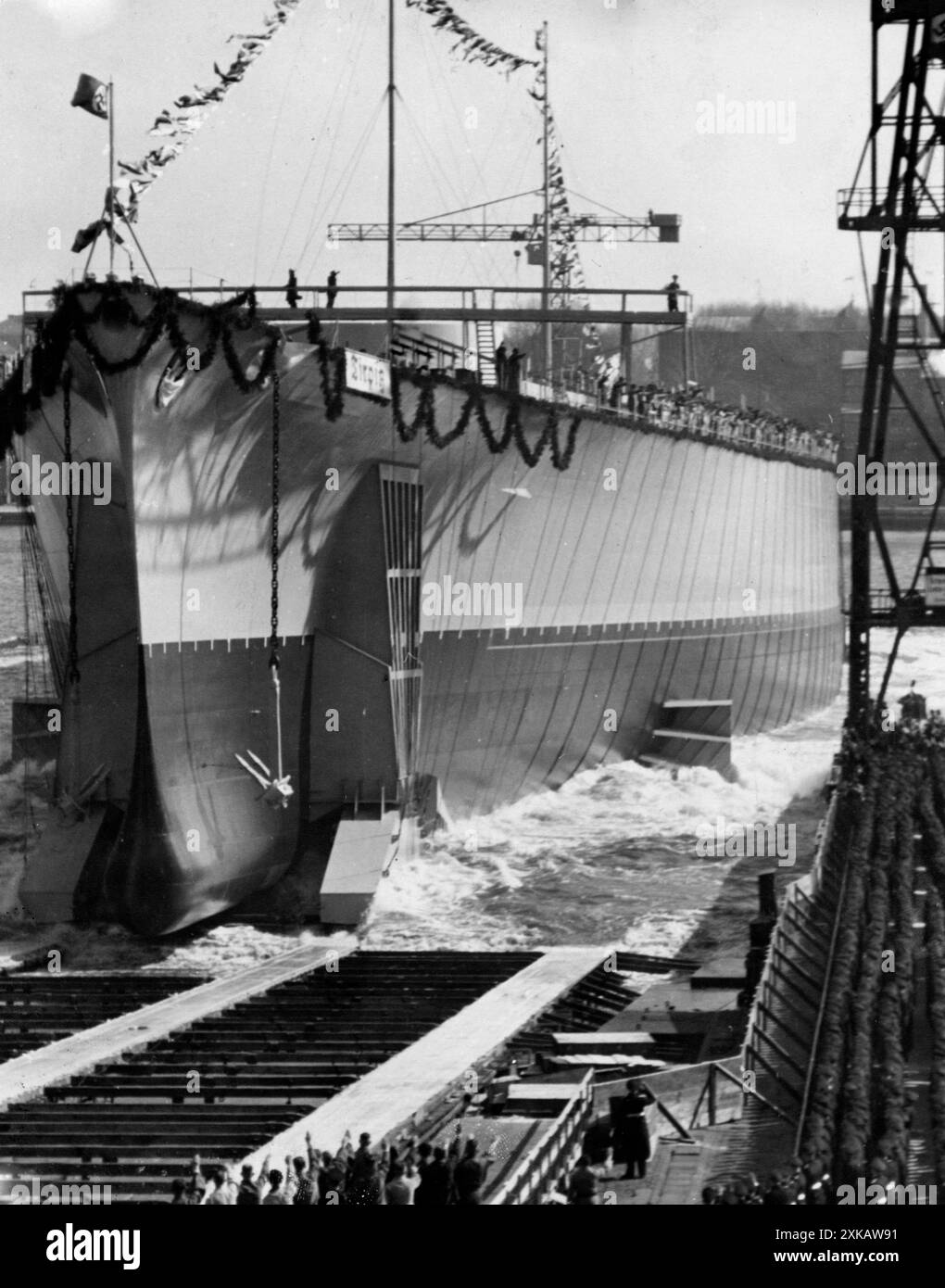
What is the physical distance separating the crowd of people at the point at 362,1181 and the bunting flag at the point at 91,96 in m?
13.0

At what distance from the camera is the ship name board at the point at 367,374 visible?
24328 mm

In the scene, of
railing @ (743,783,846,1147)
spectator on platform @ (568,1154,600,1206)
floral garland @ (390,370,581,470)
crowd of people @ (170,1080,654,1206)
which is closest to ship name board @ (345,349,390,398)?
floral garland @ (390,370,581,470)

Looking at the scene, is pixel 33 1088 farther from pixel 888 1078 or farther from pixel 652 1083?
pixel 888 1078

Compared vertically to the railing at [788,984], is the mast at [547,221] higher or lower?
higher

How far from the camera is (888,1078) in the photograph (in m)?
13.2

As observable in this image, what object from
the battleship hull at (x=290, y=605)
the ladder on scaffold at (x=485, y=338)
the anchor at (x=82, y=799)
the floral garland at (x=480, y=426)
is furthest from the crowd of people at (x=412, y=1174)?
the ladder on scaffold at (x=485, y=338)

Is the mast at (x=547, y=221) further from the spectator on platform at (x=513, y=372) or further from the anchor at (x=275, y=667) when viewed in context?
the anchor at (x=275, y=667)

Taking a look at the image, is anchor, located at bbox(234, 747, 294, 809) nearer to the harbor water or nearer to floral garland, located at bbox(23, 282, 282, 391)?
the harbor water

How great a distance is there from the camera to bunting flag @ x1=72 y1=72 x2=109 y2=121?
21.3 meters

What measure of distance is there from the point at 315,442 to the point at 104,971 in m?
7.13

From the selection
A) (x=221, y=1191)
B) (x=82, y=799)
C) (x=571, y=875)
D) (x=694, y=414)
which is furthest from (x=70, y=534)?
(x=694, y=414)

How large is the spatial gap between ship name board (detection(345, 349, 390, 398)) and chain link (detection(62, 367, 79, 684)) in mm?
3506
